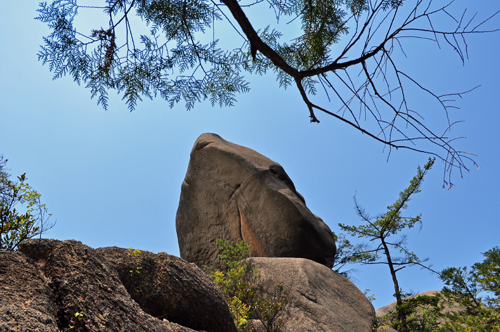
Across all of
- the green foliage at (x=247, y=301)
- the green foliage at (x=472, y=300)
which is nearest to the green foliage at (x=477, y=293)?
the green foliage at (x=472, y=300)

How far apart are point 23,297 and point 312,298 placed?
5.14 m

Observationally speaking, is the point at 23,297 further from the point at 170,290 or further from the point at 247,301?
the point at 247,301

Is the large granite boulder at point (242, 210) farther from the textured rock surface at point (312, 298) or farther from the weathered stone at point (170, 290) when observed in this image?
the weathered stone at point (170, 290)

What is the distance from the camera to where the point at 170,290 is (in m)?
3.93

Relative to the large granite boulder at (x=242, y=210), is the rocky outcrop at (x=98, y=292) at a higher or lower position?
lower

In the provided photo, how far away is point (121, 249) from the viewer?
4172 mm

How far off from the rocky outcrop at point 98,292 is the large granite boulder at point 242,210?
4.32 metres

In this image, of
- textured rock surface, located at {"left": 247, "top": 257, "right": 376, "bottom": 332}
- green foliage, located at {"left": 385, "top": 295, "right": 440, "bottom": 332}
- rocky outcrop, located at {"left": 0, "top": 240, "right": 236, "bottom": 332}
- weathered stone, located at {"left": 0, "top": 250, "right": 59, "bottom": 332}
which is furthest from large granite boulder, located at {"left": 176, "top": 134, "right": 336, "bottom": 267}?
weathered stone, located at {"left": 0, "top": 250, "right": 59, "bottom": 332}

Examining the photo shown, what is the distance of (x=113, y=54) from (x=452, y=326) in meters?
5.32

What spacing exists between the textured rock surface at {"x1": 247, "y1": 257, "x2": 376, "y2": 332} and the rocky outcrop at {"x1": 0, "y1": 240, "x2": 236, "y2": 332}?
2.36 m

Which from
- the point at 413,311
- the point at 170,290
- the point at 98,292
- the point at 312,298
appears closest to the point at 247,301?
the point at 312,298

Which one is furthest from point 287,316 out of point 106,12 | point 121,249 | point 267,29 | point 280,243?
point 106,12

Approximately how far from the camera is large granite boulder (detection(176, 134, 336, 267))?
8461 mm

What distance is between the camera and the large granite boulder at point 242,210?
8.46m
